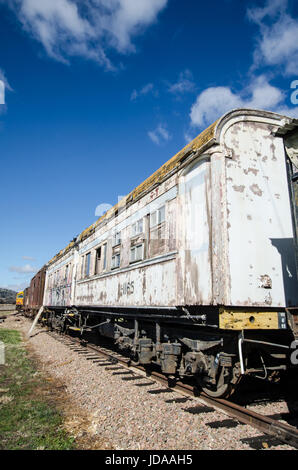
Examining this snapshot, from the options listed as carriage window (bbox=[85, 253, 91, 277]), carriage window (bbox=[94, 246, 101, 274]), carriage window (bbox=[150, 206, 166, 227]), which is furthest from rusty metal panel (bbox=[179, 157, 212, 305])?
carriage window (bbox=[85, 253, 91, 277])

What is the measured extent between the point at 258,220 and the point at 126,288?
11.6ft

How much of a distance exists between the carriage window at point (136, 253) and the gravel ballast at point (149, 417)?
2.37 m

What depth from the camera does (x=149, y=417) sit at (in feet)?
13.5

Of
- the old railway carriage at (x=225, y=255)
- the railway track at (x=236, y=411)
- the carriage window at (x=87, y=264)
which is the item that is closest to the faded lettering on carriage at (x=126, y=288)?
the old railway carriage at (x=225, y=255)

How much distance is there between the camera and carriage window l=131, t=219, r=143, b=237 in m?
6.79

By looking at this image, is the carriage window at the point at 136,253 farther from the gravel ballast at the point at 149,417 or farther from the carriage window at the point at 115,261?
the gravel ballast at the point at 149,417

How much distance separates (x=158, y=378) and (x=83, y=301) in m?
5.00

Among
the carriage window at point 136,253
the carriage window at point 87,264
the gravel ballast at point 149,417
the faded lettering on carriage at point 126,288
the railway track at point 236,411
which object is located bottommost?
the gravel ballast at point 149,417

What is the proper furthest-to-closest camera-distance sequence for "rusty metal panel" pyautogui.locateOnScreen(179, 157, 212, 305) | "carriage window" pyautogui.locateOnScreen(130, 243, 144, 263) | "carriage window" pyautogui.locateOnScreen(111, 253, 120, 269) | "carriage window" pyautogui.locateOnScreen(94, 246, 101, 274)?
1. "carriage window" pyautogui.locateOnScreen(94, 246, 101, 274)
2. "carriage window" pyautogui.locateOnScreen(111, 253, 120, 269)
3. "carriage window" pyautogui.locateOnScreen(130, 243, 144, 263)
4. "rusty metal panel" pyautogui.locateOnScreen(179, 157, 212, 305)

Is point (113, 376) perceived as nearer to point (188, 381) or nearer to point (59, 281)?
point (188, 381)

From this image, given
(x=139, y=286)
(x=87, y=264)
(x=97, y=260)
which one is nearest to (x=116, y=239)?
(x=97, y=260)

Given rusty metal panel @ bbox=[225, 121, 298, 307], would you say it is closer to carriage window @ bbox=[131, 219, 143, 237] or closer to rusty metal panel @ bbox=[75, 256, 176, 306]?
rusty metal panel @ bbox=[75, 256, 176, 306]

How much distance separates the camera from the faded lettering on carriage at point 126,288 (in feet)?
22.2

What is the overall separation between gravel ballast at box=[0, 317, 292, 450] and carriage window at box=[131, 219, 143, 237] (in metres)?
2.96
